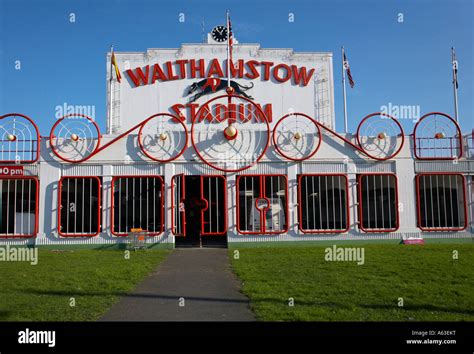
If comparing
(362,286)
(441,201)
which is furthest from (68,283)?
(441,201)

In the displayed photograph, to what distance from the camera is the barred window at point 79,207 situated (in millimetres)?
18344

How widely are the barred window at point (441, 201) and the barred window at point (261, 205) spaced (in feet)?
19.0

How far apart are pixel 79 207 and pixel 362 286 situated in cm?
1261

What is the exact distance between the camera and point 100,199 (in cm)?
1845

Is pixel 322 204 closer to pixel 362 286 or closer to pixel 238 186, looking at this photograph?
pixel 238 186

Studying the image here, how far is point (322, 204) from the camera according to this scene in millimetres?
18969

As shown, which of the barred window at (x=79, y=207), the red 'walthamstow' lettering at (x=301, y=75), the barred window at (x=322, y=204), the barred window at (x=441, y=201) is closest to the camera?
the barred window at (x=79, y=207)

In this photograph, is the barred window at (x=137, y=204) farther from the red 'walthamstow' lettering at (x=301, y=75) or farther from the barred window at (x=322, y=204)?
the red 'walthamstow' lettering at (x=301, y=75)

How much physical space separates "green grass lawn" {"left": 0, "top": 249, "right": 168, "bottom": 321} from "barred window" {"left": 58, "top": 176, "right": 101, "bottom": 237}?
2.13 meters

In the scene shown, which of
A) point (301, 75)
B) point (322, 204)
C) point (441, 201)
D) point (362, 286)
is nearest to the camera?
point (362, 286)

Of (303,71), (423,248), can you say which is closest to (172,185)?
(423,248)

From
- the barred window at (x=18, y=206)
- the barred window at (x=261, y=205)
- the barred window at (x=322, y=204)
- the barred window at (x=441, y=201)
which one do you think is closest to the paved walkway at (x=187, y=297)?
the barred window at (x=261, y=205)

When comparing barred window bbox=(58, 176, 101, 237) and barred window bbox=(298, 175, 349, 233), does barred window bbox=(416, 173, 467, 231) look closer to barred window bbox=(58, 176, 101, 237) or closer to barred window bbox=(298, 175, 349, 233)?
barred window bbox=(298, 175, 349, 233)
